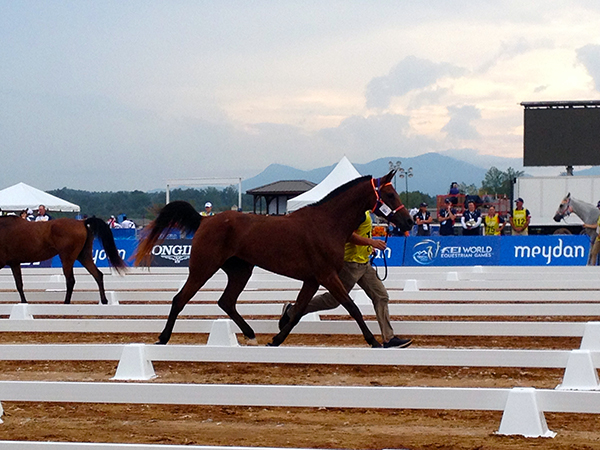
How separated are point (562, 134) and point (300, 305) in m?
30.3

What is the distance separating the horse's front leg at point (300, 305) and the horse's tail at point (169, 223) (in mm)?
1485

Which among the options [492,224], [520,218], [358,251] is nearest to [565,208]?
[520,218]

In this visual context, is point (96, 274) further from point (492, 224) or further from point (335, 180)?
point (335, 180)

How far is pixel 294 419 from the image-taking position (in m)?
5.88

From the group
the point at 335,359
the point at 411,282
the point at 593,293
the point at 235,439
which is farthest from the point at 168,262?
the point at 235,439

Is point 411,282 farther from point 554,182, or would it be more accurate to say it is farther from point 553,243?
point 554,182

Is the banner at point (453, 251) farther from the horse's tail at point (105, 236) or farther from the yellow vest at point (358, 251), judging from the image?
the yellow vest at point (358, 251)

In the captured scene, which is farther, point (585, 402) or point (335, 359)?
point (335, 359)

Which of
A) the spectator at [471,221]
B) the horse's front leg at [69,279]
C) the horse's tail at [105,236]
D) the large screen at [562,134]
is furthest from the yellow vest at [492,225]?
the large screen at [562,134]

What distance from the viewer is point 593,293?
1208 centimetres

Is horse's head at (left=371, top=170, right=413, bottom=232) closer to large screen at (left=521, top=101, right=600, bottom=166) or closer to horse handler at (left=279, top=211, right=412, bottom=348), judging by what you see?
horse handler at (left=279, top=211, right=412, bottom=348)

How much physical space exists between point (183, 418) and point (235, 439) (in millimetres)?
775

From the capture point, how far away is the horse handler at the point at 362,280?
8297 mm

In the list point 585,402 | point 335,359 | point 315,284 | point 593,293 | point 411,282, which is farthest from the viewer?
point 411,282
